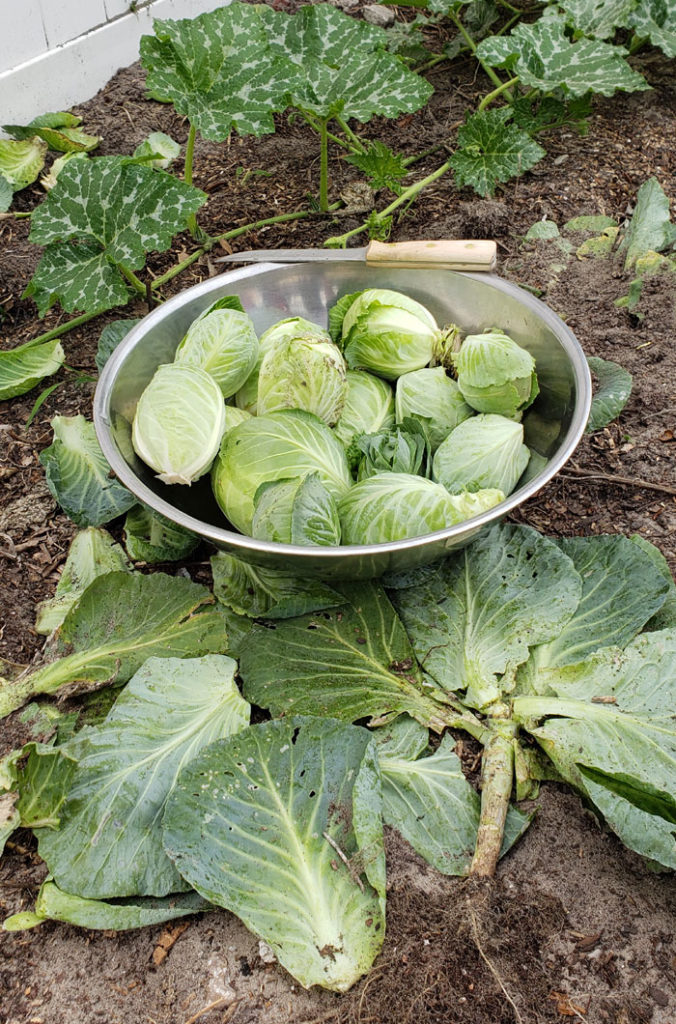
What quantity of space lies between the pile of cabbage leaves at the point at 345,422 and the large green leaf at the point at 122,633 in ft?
0.96

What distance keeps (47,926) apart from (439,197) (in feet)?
10.9

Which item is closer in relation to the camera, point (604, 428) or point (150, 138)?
point (604, 428)

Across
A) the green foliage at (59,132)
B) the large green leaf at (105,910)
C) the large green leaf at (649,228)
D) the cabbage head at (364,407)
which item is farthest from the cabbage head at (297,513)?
the green foliage at (59,132)

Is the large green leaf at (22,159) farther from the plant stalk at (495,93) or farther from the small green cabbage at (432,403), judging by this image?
the small green cabbage at (432,403)

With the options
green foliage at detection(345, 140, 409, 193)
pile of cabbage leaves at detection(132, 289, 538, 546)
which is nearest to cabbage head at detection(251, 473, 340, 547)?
pile of cabbage leaves at detection(132, 289, 538, 546)

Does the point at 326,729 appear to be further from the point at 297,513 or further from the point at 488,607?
the point at 488,607

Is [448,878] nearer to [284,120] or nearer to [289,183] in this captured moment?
[289,183]

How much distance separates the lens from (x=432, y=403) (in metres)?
2.39

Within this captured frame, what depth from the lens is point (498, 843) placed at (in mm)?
1778

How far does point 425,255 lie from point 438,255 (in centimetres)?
4

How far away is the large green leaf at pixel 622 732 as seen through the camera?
1.71 m

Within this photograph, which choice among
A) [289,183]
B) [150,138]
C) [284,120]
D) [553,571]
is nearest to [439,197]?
[289,183]

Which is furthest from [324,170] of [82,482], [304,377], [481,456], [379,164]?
[481,456]

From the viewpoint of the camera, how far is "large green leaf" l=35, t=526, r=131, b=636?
2.39 meters
